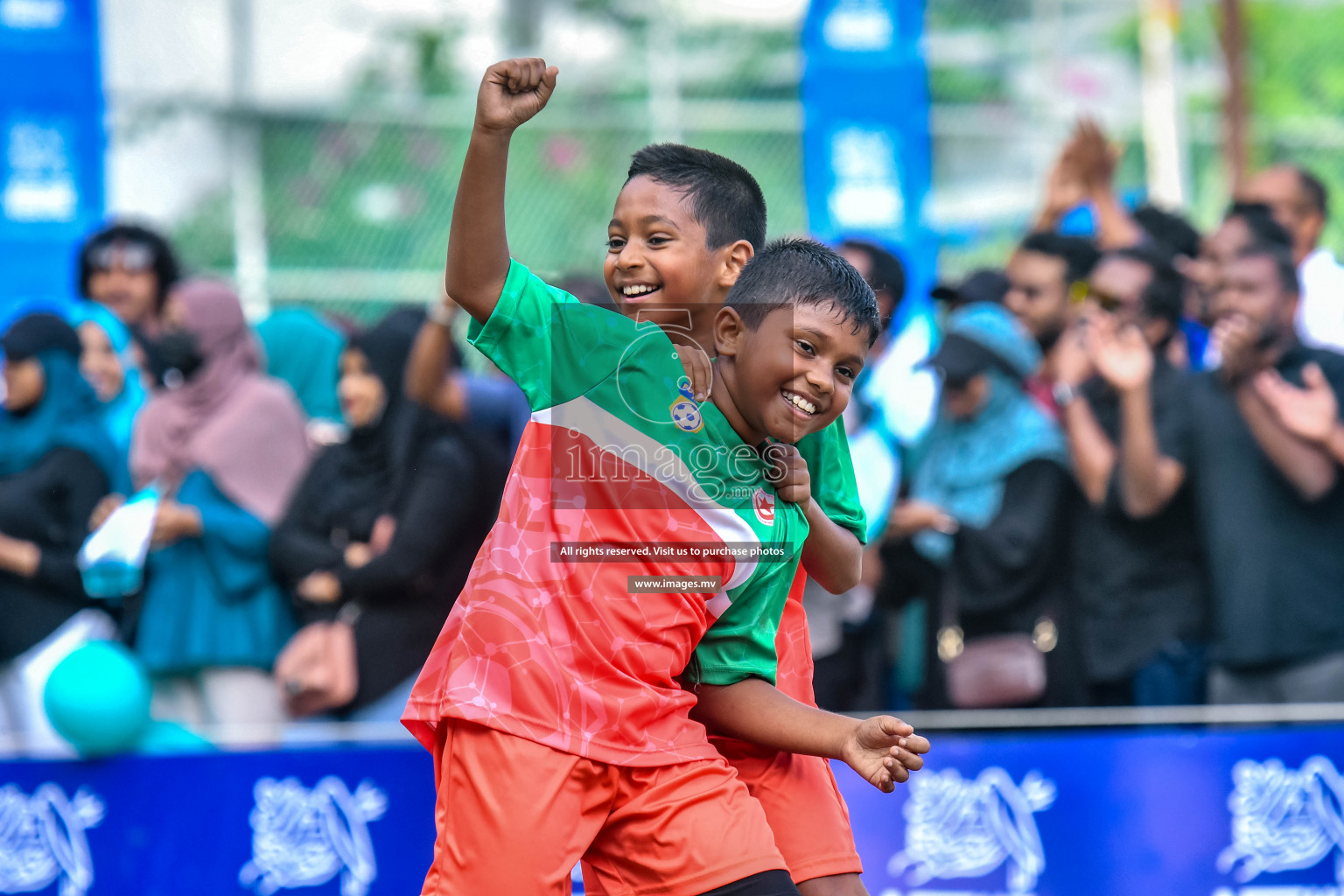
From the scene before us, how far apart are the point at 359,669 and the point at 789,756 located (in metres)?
2.50

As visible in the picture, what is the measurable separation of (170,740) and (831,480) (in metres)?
3.08

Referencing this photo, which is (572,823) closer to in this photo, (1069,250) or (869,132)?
(1069,250)

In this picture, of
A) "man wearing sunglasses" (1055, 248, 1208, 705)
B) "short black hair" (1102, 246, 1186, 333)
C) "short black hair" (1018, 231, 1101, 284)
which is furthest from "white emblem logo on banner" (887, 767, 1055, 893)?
"short black hair" (1018, 231, 1101, 284)

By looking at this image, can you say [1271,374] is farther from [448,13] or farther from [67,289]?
[448,13]

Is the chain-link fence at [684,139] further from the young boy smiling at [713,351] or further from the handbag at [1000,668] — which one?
the young boy smiling at [713,351]

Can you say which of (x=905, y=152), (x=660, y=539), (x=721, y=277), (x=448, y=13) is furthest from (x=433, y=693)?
(x=448, y=13)

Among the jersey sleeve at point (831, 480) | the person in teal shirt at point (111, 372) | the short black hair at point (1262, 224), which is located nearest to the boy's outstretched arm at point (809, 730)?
the jersey sleeve at point (831, 480)

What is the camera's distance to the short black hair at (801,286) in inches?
82.7

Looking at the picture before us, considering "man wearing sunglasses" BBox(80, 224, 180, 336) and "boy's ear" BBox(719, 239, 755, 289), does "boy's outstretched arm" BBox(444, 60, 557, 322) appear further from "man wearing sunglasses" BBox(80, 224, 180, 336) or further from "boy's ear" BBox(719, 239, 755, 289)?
"man wearing sunglasses" BBox(80, 224, 180, 336)

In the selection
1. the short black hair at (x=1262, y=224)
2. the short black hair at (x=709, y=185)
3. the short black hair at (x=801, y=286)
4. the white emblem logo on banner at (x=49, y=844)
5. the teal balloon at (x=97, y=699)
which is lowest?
the white emblem logo on banner at (x=49, y=844)

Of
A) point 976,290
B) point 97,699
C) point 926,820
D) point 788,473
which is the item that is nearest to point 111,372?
point 97,699

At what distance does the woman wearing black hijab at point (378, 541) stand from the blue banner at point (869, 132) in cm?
273

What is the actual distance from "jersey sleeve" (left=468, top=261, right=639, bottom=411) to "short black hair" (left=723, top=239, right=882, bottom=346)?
0.63ft

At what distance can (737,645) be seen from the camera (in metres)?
2.21
